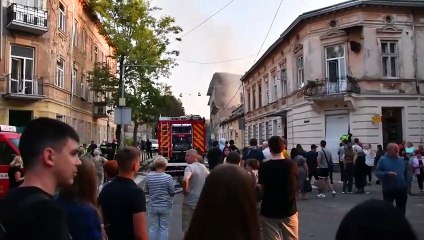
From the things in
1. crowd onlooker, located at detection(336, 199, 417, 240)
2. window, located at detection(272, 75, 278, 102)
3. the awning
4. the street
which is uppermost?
window, located at detection(272, 75, 278, 102)

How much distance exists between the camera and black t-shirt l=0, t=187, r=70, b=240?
1945 mm

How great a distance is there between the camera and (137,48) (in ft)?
108

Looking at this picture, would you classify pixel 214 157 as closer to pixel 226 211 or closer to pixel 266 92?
pixel 226 211

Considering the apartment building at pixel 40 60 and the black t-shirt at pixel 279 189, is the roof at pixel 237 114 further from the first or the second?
the black t-shirt at pixel 279 189

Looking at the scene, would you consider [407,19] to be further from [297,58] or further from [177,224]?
[177,224]

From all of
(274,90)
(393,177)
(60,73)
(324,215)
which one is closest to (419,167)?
(324,215)

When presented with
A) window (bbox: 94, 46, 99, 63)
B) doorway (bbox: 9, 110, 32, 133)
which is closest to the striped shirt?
doorway (bbox: 9, 110, 32, 133)

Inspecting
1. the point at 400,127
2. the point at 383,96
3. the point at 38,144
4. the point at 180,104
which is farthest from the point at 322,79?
the point at 180,104

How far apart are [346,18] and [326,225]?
19848mm

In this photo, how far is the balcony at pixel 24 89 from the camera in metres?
24.2

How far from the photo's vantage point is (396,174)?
8.36 meters

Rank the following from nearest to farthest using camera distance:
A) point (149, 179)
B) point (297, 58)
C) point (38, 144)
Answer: point (38, 144), point (149, 179), point (297, 58)

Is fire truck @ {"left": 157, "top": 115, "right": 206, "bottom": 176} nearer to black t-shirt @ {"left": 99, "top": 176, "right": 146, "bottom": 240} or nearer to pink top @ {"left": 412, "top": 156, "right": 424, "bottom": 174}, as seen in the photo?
pink top @ {"left": 412, "top": 156, "right": 424, "bottom": 174}

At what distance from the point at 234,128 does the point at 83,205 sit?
5880 centimetres
